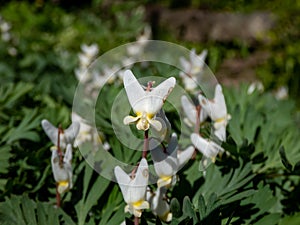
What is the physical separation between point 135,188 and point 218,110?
516 mm

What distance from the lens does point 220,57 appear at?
6250 millimetres

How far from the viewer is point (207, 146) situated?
1579mm

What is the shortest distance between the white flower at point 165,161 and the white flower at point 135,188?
0.09 metres

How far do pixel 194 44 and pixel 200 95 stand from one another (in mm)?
4888

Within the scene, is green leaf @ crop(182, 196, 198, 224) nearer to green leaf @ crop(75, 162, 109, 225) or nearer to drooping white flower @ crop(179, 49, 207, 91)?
green leaf @ crop(75, 162, 109, 225)

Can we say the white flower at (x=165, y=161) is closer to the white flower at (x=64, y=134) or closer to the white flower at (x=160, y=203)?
the white flower at (x=160, y=203)

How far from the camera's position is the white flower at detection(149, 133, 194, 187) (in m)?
1.36

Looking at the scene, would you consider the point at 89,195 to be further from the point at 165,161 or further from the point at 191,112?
the point at 191,112

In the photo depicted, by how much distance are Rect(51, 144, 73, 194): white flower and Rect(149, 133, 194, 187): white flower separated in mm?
305

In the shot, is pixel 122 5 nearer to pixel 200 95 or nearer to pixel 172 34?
pixel 172 34

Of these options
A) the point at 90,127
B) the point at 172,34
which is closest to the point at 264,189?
the point at 90,127

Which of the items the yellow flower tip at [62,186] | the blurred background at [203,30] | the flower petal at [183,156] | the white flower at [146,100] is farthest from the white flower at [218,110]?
the blurred background at [203,30]

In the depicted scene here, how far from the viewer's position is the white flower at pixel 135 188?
1.28m

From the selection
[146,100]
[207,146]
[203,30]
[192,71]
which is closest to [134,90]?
[146,100]
